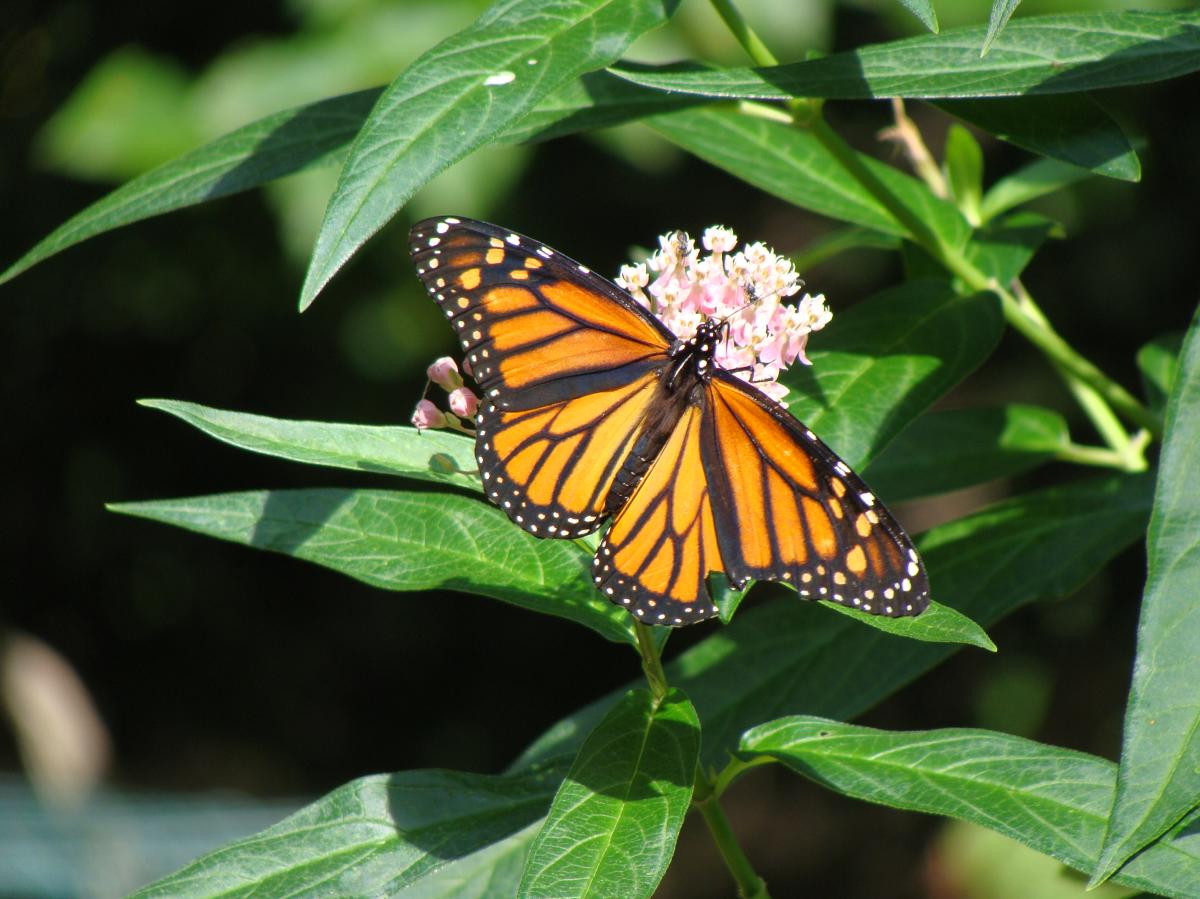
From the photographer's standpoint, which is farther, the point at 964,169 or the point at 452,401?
the point at 964,169

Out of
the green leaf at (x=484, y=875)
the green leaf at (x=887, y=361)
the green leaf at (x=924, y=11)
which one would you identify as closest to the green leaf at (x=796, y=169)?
the green leaf at (x=887, y=361)

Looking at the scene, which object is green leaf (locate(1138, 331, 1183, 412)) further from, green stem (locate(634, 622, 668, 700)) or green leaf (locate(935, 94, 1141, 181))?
green stem (locate(634, 622, 668, 700))

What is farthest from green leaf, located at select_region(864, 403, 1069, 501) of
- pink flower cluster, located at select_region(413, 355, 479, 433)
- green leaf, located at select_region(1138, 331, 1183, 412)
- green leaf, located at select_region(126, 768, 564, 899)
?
green leaf, located at select_region(126, 768, 564, 899)

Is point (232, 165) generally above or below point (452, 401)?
above

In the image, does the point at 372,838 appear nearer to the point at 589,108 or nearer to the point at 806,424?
the point at 806,424

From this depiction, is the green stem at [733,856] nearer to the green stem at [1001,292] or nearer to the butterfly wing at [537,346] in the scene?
the butterfly wing at [537,346]

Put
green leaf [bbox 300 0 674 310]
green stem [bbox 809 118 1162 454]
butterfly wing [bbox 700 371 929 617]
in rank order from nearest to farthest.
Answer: green leaf [bbox 300 0 674 310] → butterfly wing [bbox 700 371 929 617] → green stem [bbox 809 118 1162 454]

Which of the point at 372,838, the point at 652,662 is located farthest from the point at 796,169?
the point at 372,838

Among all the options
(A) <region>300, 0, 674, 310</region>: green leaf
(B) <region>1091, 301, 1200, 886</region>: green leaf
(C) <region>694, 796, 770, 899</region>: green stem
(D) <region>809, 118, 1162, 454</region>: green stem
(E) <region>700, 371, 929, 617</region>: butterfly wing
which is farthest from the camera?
(D) <region>809, 118, 1162, 454</region>: green stem
